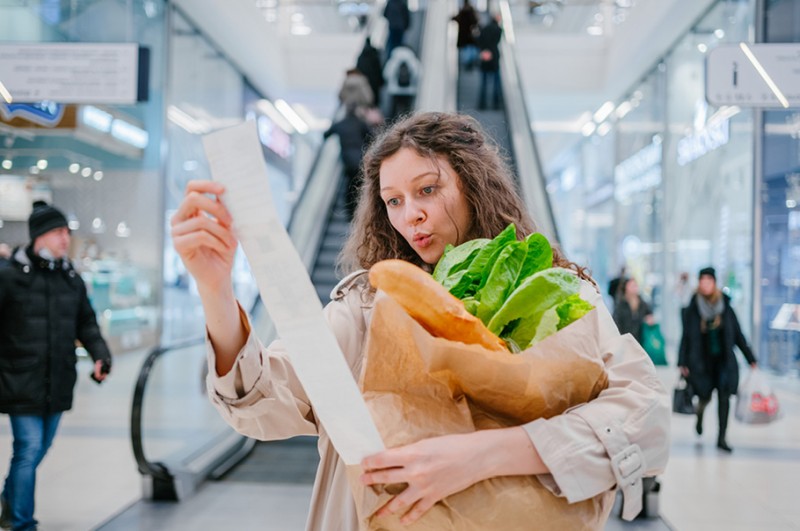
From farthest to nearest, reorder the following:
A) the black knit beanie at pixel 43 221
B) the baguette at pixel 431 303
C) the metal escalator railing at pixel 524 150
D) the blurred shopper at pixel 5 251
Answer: the metal escalator railing at pixel 524 150 < the blurred shopper at pixel 5 251 < the black knit beanie at pixel 43 221 < the baguette at pixel 431 303

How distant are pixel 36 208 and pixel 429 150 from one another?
12.4 feet

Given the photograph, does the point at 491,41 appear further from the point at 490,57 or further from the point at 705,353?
the point at 705,353

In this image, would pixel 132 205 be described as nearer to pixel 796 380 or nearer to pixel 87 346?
pixel 87 346

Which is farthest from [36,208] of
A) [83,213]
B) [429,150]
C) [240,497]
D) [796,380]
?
[796,380]

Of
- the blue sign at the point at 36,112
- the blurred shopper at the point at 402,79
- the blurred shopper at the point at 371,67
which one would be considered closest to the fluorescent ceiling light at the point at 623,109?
the blurred shopper at the point at 402,79

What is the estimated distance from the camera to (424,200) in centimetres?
126

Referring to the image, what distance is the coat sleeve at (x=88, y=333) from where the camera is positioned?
14.5 ft

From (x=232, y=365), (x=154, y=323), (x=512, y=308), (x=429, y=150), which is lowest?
(x=154, y=323)

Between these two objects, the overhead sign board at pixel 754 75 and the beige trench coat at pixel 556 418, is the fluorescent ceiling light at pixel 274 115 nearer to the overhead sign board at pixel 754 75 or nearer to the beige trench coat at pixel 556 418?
the overhead sign board at pixel 754 75

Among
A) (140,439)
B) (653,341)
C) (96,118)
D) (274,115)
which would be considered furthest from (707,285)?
(274,115)

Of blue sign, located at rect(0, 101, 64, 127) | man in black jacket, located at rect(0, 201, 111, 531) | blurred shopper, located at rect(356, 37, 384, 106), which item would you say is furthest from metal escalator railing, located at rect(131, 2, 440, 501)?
blurred shopper, located at rect(356, 37, 384, 106)

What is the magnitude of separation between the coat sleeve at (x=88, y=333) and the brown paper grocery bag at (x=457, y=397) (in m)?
3.93

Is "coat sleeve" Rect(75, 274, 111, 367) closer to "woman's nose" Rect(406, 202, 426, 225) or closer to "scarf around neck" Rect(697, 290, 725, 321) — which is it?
"woman's nose" Rect(406, 202, 426, 225)

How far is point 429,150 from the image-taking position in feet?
4.22
